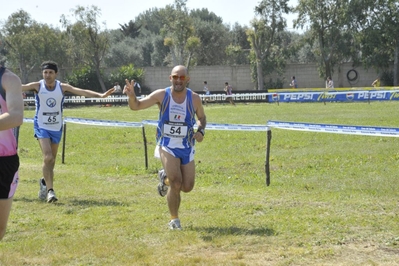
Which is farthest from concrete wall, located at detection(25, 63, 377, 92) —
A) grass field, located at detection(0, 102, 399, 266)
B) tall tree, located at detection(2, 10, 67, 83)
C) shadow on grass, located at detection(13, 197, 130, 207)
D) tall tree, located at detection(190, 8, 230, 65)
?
shadow on grass, located at detection(13, 197, 130, 207)

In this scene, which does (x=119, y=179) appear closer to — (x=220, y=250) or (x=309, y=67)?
(x=220, y=250)

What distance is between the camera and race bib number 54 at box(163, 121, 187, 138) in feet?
28.5

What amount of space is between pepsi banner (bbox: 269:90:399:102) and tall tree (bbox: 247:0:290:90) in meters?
16.4

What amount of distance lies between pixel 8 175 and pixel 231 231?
3.38 metres

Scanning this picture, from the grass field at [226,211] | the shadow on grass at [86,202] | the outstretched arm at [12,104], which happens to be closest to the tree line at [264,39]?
the grass field at [226,211]

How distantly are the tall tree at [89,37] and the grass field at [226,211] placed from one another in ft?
150


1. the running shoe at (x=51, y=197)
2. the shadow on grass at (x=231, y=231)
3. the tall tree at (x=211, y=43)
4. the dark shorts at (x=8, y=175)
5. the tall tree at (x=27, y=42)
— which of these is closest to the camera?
the dark shorts at (x=8, y=175)

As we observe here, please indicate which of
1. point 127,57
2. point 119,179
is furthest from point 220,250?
point 127,57

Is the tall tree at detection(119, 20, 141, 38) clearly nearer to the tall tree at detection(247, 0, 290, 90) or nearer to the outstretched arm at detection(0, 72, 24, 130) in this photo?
the tall tree at detection(247, 0, 290, 90)

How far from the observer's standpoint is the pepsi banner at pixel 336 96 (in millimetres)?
40888

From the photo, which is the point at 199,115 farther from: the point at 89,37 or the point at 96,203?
the point at 89,37

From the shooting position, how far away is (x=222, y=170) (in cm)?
1481

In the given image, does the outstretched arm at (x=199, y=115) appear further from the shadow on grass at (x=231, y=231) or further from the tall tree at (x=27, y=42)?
the tall tree at (x=27, y=42)

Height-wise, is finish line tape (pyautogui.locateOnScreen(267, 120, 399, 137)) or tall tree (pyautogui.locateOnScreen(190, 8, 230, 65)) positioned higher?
tall tree (pyautogui.locateOnScreen(190, 8, 230, 65))
